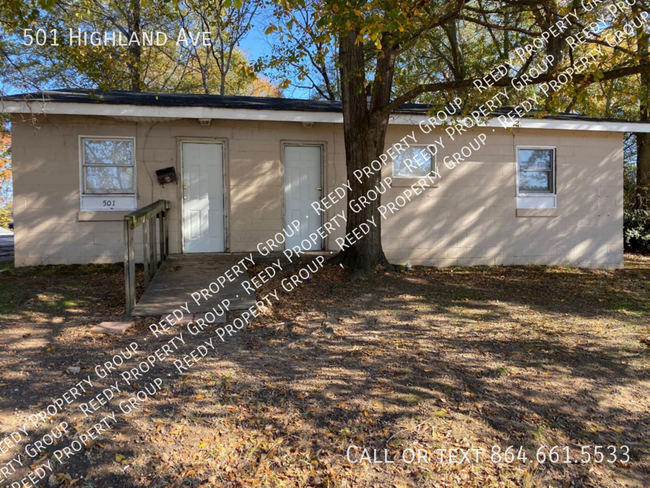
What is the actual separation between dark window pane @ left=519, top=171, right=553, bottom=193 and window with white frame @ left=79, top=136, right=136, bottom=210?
7.96m

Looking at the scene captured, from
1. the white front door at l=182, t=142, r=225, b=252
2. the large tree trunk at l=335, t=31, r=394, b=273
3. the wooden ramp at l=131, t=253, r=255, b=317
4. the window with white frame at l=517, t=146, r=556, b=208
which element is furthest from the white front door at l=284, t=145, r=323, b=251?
the window with white frame at l=517, t=146, r=556, b=208

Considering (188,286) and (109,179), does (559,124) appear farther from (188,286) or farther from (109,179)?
(109,179)

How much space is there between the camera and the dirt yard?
2.40m

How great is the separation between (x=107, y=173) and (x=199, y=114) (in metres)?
2.05

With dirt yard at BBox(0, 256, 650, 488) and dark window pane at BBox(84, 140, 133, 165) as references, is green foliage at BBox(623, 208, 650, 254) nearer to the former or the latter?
dirt yard at BBox(0, 256, 650, 488)

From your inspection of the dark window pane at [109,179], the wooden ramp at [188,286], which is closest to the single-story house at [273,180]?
the dark window pane at [109,179]

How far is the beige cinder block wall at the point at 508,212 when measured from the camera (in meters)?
9.04

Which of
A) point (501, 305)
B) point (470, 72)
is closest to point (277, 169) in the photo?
point (501, 305)

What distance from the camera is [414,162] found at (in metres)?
8.94

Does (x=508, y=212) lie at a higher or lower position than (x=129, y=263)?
higher

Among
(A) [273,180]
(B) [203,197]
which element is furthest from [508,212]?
(B) [203,197]

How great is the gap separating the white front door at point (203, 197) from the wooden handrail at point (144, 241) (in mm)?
440

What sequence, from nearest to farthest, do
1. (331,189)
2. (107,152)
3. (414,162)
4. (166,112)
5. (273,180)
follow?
(166,112) → (107,152) → (273,180) → (331,189) → (414,162)

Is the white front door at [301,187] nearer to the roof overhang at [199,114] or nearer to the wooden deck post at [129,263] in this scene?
the roof overhang at [199,114]
